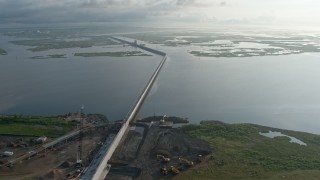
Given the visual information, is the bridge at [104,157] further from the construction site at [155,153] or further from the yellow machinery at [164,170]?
the yellow machinery at [164,170]

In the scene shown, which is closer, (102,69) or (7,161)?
(7,161)

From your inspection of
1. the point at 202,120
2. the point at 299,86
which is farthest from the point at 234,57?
the point at 202,120

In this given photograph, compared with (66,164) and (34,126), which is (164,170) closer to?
(66,164)

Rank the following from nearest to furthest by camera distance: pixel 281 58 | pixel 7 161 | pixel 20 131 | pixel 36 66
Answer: pixel 7 161, pixel 20 131, pixel 36 66, pixel 281 58

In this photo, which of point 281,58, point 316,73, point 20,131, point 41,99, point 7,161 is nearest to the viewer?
point 7,161

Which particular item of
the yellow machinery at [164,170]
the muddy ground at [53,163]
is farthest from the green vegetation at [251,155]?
the muddy ground at [53,163]

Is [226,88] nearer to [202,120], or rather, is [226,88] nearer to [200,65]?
[202,120]

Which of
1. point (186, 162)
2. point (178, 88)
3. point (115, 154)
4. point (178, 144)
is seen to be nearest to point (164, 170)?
point (186, 162)
